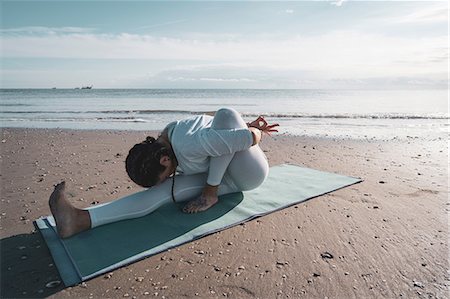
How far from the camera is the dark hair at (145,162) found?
246 cm

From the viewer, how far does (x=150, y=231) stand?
7.99 ft

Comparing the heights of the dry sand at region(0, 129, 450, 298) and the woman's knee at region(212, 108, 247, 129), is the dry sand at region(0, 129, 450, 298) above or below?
below

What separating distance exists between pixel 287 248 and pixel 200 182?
898 mm

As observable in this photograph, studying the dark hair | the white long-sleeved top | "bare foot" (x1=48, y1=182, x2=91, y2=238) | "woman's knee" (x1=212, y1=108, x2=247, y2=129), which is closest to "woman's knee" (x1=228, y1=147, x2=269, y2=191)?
the white long-sleeved top

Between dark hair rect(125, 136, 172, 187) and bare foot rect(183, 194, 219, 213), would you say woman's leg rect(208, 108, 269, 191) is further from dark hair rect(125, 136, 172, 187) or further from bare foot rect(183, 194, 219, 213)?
dark hair rect(125, 136, 172, 187)

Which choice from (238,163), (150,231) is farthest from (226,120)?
(150,231)

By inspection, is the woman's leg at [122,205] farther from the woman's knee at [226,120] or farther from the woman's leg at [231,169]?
the woman's knee at [226,120]

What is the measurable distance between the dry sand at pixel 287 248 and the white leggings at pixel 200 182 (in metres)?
0.39

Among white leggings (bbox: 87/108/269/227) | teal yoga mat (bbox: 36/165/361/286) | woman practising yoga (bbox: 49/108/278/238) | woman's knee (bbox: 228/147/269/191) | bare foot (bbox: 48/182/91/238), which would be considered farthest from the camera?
woman's knee (bbox: 228/147/269/191)

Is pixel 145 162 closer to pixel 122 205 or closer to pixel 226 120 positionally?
pixel 122 205

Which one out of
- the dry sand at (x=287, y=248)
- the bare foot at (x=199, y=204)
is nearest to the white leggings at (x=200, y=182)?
the bare foot at (x=199, y=204)

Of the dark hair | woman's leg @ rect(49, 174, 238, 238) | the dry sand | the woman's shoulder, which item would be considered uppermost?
the woman's shoulder

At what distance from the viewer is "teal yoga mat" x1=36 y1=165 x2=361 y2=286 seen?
6.77ft

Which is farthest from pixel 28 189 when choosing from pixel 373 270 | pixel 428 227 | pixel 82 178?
pixel 428 227
